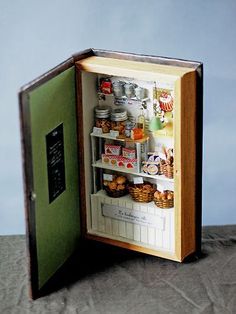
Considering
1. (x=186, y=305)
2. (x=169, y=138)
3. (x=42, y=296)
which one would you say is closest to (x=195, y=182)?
(x=169, y=138)

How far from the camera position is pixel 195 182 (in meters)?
4.41

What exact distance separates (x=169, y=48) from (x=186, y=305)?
5.29 ft

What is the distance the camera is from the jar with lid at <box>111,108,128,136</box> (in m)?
4.51

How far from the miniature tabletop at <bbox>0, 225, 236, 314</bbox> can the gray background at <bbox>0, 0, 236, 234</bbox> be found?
2.07 ft

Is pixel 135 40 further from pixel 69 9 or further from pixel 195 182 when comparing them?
pixel 195 182

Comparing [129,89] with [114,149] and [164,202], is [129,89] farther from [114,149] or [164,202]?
[164,202]

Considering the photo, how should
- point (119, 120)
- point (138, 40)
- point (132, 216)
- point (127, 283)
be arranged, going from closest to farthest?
point (127, 283), point (119, 120), point (132, 216), point (138, 40)

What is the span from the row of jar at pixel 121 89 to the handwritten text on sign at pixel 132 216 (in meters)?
0.55

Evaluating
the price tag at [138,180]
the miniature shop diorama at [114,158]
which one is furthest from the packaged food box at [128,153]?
the price tag at [138,180]

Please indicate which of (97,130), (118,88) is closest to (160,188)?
(97,130)

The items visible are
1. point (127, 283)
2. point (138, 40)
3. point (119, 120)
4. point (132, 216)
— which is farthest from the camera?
point (138, 40)

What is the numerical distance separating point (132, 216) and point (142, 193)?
128mm

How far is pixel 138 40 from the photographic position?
17.2ft

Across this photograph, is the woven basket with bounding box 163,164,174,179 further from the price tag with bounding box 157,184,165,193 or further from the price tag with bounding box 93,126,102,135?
the price tag with bounding box 93,126,102,135
